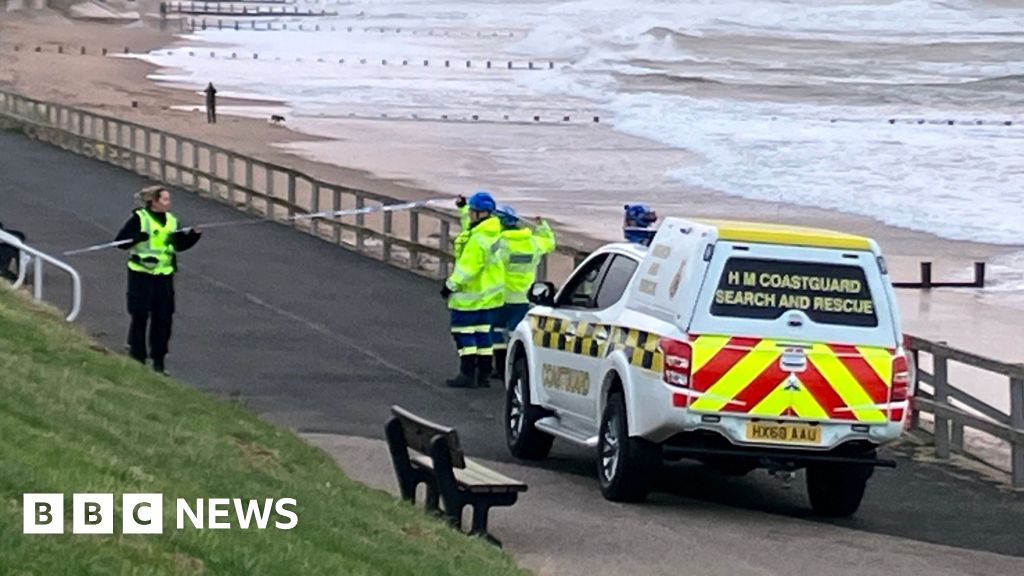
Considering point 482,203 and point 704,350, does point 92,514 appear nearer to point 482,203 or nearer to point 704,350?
point 704,350

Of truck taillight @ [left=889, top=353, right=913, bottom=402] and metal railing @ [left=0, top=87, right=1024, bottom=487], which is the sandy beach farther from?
truck taillight @ [left=889, top=353, right=913, bottom=402]

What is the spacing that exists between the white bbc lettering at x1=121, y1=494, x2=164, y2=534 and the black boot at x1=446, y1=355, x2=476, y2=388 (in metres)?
9.39

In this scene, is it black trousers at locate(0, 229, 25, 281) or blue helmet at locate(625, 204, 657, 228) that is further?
black trousers at locate(0, 229, 25, 281)

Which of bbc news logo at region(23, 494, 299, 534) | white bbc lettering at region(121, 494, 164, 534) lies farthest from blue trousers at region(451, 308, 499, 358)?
white bbc lettering at region(121, 494, 164, 534)

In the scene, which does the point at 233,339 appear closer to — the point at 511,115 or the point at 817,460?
the point at 817,460

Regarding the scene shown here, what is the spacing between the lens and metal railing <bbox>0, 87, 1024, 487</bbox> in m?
14.1

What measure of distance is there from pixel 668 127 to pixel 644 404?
165 ft

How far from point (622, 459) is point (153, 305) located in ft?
18.1

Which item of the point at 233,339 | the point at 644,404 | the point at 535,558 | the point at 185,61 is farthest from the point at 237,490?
the point at 185,61

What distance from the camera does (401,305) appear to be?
22500 millimetres

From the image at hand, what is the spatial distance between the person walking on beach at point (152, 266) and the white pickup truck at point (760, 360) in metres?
5.05

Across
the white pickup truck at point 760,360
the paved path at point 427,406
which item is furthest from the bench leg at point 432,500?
the white pickup truck at point 760,360

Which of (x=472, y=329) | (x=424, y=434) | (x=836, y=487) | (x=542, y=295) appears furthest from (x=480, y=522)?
(x=472, y=329)

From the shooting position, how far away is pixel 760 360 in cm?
1166
